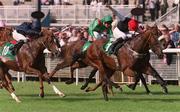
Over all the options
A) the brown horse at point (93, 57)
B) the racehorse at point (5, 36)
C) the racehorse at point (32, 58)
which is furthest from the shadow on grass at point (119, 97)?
the racehorse at point (5, 36)

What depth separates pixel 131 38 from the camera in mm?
16922

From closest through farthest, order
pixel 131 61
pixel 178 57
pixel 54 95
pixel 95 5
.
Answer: pixel 131 61, pixel 54 95, pixel 178 57, pixel 95 5

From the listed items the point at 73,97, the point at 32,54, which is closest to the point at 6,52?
the point at 32,54

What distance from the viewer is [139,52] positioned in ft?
54.4

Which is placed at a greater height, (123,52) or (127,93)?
(123,52)

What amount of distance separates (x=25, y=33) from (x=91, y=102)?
9.63 feet

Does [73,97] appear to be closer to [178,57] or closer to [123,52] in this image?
[123,52]

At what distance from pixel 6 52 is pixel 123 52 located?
2620 mm

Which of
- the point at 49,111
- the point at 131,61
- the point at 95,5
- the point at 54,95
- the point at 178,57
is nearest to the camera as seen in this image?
the point at 49,111

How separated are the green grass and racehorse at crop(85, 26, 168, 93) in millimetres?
642

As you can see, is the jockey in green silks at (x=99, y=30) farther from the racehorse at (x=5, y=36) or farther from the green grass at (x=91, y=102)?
the racehorse at (x=5, y=36)

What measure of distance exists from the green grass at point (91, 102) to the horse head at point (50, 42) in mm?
1107

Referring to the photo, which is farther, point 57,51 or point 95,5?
point 95,5

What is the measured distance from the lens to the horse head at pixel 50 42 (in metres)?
16.6
